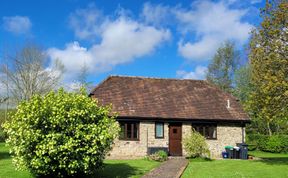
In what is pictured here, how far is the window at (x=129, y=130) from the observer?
1007 inches

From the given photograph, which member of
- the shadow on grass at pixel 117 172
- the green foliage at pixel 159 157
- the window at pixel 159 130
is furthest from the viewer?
the window at pixel 159 130

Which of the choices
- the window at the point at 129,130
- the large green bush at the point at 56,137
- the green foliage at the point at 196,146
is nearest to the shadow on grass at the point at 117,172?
the large green bush at the point at 56,137

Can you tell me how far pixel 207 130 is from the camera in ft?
88.5

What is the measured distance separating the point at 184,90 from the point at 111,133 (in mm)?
16583

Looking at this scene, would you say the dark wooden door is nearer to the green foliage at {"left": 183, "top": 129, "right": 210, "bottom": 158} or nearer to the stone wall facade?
the stone wall facade

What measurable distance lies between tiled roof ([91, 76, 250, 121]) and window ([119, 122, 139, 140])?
2.61 ft

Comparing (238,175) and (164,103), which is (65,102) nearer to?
(238,175)

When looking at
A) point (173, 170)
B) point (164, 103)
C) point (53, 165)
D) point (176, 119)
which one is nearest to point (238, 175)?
point (173, 170)

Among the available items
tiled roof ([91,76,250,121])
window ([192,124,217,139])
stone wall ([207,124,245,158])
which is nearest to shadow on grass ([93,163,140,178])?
tiled roof ([91,76,250,121])

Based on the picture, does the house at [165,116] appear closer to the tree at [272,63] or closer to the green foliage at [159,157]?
the green foliage at [159,157]

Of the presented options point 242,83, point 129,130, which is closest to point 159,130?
point 129,130

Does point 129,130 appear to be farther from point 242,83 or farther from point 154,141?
point 242,83

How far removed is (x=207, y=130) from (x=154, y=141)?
4480mm

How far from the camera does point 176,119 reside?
26.1 metres
